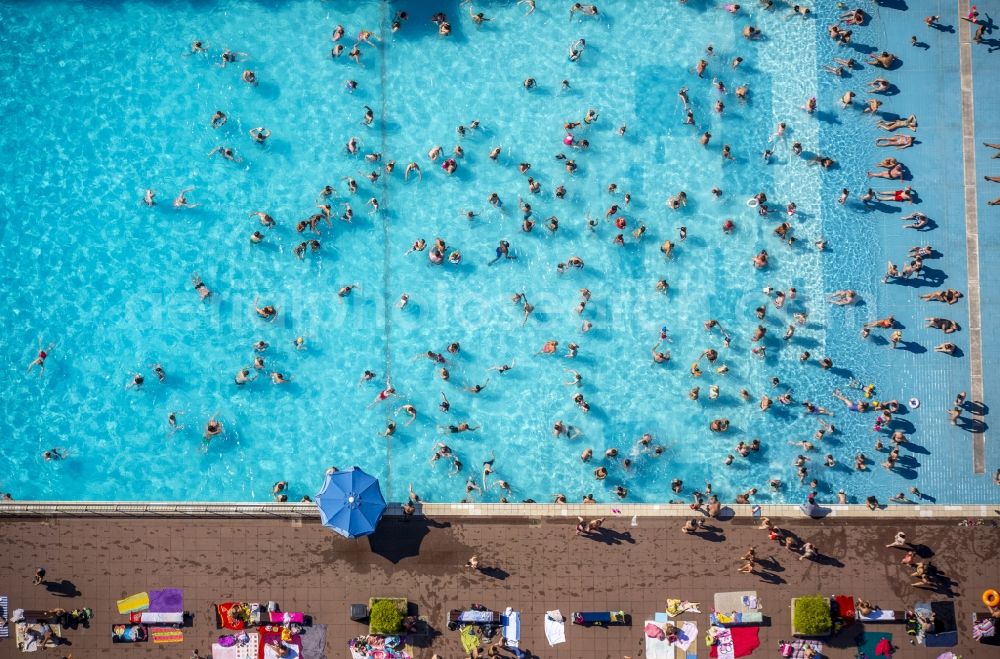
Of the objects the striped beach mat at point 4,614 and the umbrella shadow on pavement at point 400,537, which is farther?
the umbrella shadow on pavement at point 400,537

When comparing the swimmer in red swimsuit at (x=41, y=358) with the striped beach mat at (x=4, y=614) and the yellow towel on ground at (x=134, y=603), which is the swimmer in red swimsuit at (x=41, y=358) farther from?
the yellow towel on ground at (x=134, y=603)

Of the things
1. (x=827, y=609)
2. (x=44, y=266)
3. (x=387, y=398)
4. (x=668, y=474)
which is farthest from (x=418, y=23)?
(x=827, y=609)

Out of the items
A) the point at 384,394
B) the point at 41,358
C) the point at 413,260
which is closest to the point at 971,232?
the point at 413,260

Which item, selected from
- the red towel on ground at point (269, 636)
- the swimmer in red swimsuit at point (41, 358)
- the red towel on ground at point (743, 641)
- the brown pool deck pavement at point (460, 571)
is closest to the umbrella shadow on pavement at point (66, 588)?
the brown pool deck pavement at point (460, 571)

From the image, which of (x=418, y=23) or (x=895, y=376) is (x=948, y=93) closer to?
(x=895, y=376)

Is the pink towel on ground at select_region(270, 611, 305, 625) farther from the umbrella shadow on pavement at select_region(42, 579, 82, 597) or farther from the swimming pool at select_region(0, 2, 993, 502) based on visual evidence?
the umbrella shadow on pavement at select_region(42, 579, 82, 597)

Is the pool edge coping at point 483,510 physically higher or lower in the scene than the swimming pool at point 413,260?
lower
